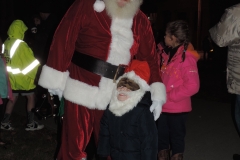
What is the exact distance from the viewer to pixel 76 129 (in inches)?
134

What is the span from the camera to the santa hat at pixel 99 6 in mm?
3264

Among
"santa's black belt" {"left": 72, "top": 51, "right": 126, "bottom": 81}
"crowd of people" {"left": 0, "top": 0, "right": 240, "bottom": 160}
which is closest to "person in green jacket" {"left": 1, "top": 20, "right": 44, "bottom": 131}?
"crowd of people" {"left": 0, "top": 0, "right": 240, "bottom": 160}

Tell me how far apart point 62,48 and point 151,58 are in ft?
3.06

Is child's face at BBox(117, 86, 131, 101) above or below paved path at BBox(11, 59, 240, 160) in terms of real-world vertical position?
above

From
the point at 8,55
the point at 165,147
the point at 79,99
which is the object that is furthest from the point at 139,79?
the point at 8,55

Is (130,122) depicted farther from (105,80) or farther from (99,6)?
(99,6)

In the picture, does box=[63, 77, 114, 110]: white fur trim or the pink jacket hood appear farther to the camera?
the pink jacket hood

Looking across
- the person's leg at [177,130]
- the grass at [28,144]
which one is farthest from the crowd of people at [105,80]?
the grass at [28,144]

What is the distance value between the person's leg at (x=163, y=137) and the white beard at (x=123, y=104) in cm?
112

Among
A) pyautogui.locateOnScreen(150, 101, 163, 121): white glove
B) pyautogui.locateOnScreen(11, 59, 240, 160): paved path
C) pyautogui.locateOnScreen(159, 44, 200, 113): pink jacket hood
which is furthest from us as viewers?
pyautogui.locateOnScreen(11, 59, 240, 160): paved path

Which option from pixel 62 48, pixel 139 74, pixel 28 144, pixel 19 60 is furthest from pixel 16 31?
pixel 139 74

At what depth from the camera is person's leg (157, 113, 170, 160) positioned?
14.3ft

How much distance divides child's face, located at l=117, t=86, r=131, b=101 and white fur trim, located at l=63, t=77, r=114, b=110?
0.10m

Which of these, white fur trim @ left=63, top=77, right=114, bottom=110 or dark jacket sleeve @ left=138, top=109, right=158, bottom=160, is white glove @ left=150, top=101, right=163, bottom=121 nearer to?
dark jacket sleeve @ left=138, top=109, right=158, bottom=160
